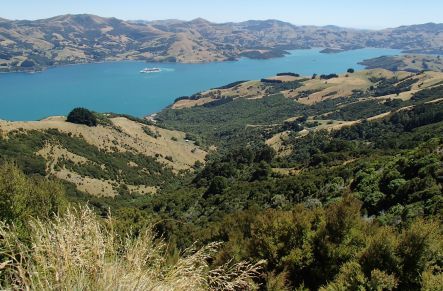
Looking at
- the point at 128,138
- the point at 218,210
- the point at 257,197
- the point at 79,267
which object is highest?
the point at 79,267

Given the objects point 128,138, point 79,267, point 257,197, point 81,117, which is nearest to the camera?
point 79,267

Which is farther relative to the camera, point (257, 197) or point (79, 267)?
point (257, 197)

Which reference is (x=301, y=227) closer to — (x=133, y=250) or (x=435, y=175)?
(x=133, y=250)

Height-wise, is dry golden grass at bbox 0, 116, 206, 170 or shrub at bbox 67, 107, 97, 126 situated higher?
shrub at bbox 67, 107, 97, 126

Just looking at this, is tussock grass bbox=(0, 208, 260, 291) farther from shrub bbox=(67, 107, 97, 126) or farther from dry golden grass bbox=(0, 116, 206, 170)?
shrub bbox=(67, 107, 97, 126)

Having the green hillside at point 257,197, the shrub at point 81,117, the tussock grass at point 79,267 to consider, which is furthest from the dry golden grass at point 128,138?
the tussock grass at point 79,267

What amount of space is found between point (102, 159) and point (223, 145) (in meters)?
59.7

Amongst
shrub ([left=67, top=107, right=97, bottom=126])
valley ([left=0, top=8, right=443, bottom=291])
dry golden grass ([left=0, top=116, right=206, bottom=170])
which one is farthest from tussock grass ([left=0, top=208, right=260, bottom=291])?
shrub ([left=67, top=107, right=97, bottom=126])

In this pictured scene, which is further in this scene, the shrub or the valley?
the shrub

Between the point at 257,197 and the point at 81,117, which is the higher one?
the point at 257,197

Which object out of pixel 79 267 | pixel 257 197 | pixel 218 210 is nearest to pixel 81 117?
pixel 218 210

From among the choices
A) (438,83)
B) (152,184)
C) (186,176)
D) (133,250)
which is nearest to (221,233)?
(133,250)

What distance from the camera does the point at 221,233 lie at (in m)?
26.8

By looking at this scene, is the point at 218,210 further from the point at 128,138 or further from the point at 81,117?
the point at 81,117
